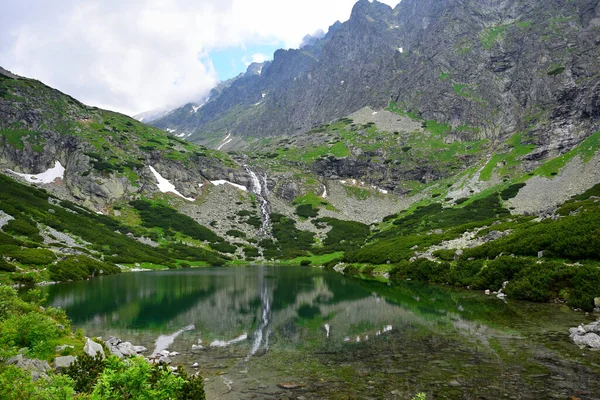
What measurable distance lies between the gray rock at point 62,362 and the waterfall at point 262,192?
125800mm

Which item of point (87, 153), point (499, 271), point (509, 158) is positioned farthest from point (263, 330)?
point (87, 153)

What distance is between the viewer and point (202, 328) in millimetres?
27188

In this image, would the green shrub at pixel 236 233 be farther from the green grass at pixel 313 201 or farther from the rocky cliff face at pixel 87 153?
the green grass at pixel 313 201

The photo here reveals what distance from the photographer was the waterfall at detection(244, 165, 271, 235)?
146000 mm

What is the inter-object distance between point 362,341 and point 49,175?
156 metres

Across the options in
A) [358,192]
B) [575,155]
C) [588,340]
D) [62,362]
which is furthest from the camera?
[358,192]

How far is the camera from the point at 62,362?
13758mm

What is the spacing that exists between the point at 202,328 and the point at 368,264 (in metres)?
54.3

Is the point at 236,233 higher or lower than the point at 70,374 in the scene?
higher

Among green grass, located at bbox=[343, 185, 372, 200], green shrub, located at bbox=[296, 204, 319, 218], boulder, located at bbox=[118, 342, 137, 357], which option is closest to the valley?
green grass, located at bbox=[343, 185, 372, 200]

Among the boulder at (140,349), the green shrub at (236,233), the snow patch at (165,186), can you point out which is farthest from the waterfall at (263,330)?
the snow patch at (165,186)

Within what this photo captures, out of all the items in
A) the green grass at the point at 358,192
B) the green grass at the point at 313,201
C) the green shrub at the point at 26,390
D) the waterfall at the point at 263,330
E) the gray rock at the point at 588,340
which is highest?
the green grass at the point at 358,192

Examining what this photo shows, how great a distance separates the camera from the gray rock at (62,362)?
13.5 m

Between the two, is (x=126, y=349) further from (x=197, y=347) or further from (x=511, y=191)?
(x=511, y=191)
